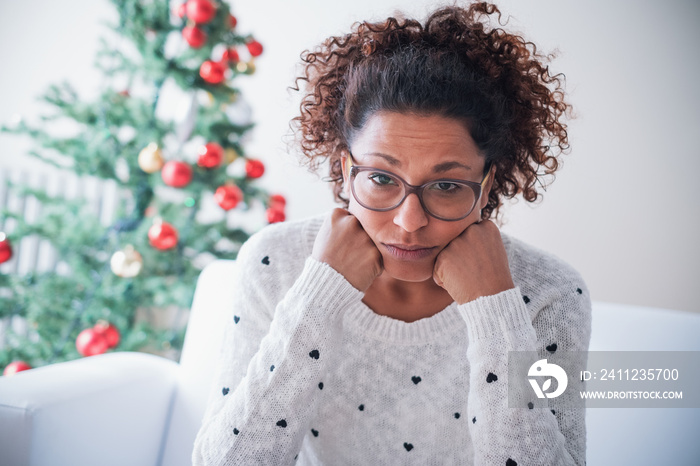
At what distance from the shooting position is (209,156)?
221 cm

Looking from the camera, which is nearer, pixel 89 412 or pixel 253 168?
pixel 89 412

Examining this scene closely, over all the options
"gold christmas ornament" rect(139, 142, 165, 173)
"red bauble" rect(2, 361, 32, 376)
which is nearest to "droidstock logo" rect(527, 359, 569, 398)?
"gold christmas ornament" rect(139, 142, 165, 173)

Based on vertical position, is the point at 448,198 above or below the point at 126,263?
above

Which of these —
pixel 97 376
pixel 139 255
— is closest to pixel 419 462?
pixel 97 376

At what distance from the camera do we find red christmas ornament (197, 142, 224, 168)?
7.26ft

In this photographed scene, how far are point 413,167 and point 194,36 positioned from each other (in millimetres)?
1457

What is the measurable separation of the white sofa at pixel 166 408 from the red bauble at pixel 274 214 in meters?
0.72

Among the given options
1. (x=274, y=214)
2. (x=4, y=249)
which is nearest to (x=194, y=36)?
(x=274, y=214)

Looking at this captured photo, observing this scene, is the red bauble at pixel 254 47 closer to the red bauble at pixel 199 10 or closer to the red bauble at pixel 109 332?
the red bauble at pixel 199 10

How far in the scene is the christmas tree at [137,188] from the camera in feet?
7.12

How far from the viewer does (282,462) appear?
1027mm

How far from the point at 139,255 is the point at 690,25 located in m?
2.70

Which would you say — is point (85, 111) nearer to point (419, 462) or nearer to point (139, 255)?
point (139, 255)

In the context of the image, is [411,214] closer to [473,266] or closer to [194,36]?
[473,266]
